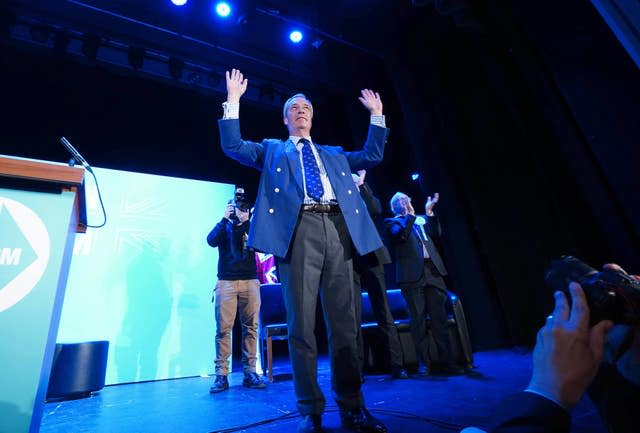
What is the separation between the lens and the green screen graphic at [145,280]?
12.7ft

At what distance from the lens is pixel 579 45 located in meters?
2.95

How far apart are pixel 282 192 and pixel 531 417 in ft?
4.88

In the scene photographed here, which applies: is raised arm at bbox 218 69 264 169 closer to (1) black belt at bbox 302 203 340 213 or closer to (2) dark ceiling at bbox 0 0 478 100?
(1) black belt at bbox 302 203 340 213

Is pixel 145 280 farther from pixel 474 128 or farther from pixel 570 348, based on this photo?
pixel 474 128

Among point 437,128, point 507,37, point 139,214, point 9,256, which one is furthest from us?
point 437,128

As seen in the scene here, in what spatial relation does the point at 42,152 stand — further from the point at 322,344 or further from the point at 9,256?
the point at 322,344

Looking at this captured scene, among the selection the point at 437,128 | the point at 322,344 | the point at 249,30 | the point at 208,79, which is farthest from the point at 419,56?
the point at 322,344

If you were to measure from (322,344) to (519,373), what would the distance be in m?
4.27

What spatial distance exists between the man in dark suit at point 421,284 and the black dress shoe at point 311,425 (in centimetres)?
207

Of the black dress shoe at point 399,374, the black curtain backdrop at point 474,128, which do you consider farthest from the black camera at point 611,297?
the black dress shoe at point 399,374

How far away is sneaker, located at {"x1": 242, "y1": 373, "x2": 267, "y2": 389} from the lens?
3068 mm

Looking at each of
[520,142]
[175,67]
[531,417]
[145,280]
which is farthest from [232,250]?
[520,142]

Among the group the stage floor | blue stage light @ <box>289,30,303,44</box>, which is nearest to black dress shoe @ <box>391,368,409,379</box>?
the stage floor

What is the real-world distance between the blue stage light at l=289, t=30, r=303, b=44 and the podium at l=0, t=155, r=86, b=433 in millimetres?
5346
